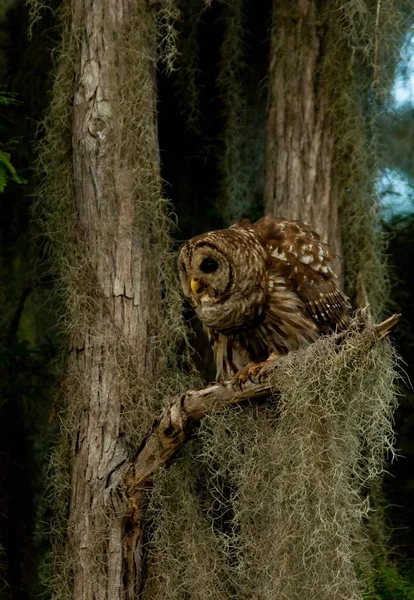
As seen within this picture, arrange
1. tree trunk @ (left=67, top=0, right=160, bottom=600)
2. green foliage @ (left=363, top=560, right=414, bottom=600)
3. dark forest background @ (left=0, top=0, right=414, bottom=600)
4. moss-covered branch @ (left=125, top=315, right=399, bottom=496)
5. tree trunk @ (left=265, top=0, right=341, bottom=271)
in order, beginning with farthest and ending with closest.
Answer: dark forest background @ (left=0, top=0, right=414, bottom=600), tree trunk @ (left=265, top=0, right=341, bottom=271), green foliage @ (left=363, top=560, right=414, bottom=600), tree trunk @ (left=67, top=0, right=160, bottom=600), moss-covered branch @ (left=125, top=315, right=399, bottom=496)

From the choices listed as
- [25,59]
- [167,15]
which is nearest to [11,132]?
[25,59]

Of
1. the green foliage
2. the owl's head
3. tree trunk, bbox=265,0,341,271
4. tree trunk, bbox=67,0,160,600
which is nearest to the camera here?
the owl's head

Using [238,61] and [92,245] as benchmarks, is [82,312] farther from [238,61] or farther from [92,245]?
[238,61]

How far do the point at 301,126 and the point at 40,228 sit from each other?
1.28m

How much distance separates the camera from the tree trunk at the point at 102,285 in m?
4.12

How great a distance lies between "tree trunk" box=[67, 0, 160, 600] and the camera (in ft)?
13.5

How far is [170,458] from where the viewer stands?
404 centimetres

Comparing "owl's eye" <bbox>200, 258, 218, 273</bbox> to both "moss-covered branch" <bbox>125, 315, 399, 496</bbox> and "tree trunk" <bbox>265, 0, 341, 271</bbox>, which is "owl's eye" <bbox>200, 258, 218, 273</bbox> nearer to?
"moss-covered branch" <bbox>125, 315, 399, 496</bbox>

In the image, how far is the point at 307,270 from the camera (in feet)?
13.6

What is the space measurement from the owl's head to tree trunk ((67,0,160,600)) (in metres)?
0.36

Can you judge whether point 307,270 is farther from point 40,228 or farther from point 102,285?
point 40,228

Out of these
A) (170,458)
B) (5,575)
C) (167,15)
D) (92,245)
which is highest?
(167,15)

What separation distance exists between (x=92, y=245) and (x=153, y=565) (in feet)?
4.14

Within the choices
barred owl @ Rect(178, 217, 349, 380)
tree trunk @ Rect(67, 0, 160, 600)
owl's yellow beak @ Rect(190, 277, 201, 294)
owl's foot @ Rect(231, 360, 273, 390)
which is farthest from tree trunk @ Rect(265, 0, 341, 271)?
owl's foot @ Rect(231, 360, 273, 390)
